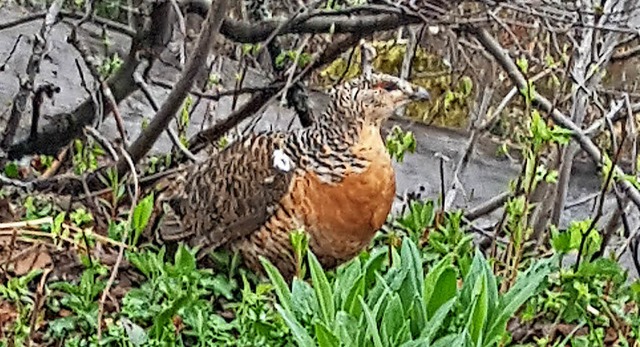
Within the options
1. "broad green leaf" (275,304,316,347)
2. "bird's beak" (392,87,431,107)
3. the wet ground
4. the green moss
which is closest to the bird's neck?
"bird's beak" (392,87,431,107)

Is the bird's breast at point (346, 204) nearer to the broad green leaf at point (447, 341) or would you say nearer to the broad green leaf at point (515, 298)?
the broad green leaf at point (515, 298)

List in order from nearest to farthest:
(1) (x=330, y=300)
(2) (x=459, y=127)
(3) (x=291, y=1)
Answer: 1. (1) (x=330, y=300)
2. (3) (x=291, y=1)
3. (2) (x=459, y=127)

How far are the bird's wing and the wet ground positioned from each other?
1773mm

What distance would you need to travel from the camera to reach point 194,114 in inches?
246

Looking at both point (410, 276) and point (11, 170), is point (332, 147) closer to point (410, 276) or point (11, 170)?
point (410, 276)

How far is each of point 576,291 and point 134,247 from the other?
127cm

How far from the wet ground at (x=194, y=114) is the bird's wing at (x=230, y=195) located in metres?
1.77

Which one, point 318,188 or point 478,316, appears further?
point 318,188

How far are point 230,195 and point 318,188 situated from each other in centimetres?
35

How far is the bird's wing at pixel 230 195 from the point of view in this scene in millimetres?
3475

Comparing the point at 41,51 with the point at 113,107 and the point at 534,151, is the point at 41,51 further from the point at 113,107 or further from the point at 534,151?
the point at 534,151

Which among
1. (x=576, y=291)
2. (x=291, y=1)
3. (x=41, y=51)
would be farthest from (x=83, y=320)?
(x=291, y=1)

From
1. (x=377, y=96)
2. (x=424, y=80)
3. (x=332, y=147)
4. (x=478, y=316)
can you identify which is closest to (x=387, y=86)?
(x=377, y=96)

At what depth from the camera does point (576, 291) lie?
314cm
